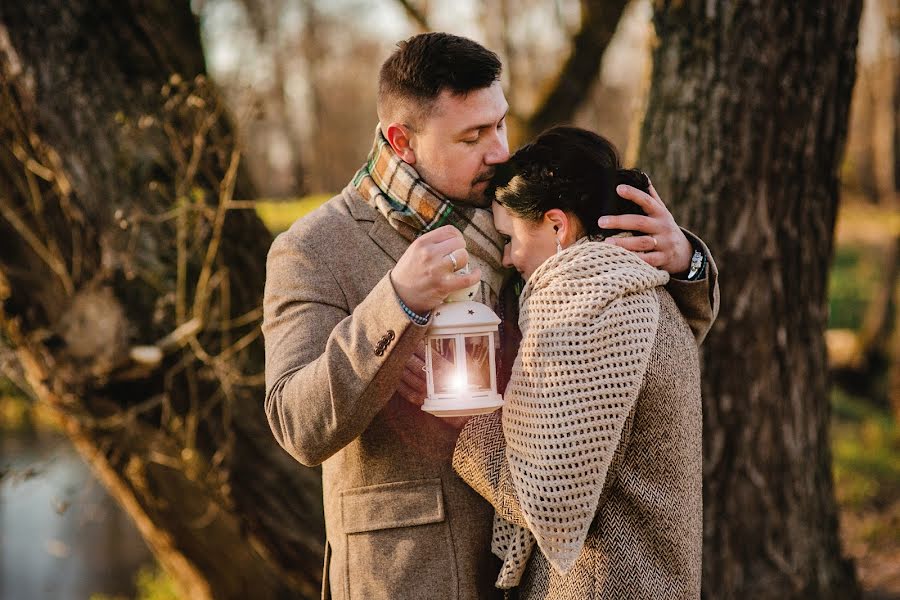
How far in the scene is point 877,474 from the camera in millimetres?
6969

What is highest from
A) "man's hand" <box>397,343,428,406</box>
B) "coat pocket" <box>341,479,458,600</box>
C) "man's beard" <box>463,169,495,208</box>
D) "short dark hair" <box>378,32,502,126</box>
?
"short dark hair" <box>378,32,502,126</box>

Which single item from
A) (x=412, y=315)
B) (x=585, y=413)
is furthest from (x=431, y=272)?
(x=585, y=413)

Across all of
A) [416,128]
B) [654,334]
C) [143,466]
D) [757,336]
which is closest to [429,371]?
[654,334]

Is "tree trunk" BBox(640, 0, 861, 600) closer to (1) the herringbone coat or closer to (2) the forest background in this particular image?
(2) the forest background

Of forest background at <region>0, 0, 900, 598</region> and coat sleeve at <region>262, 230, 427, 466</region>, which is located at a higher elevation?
coat sleeve at <region>262, 230, 427, 466</region>

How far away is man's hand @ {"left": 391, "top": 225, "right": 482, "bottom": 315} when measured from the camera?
1778mm

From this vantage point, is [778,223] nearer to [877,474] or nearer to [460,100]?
[460,100]

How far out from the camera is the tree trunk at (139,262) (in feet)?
11.0

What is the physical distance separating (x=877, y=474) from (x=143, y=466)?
5.79 meters

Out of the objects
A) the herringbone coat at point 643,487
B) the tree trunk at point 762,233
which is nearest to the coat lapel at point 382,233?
the herringbone coat at point 643,487

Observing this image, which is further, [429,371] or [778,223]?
[778,223]

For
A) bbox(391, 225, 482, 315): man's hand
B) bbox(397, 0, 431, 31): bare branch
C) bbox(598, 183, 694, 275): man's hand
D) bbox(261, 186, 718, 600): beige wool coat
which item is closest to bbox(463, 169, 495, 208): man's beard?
bbox(261, 186, 718, 600): beige wool coat

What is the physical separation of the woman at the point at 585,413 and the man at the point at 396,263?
9 cm

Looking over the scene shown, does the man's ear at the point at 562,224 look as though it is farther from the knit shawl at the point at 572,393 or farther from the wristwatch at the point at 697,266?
the wristwatch at the point at 697,266
